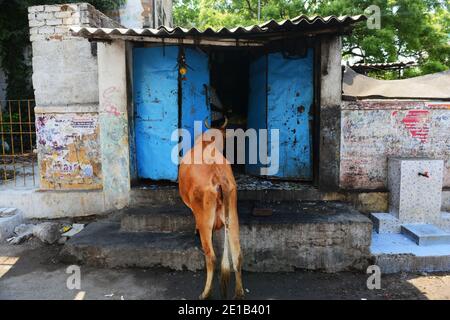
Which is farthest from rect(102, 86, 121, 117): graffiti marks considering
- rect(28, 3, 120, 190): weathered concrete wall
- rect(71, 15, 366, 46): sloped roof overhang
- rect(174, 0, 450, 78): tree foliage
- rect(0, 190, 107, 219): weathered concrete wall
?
rect(174, 0, 450, 78): tree foliage

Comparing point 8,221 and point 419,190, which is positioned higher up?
point 419,190

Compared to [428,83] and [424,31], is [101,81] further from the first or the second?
[424,31]

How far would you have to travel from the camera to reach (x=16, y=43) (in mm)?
12242

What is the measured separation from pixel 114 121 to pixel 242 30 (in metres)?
2.56

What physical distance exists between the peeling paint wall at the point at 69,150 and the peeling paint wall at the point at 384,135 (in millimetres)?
4315

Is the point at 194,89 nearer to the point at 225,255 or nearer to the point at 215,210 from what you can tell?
the point at 215,210

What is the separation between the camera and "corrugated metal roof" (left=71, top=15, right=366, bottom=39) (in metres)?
5.02

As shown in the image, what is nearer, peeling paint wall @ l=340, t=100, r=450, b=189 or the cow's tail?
the cow's tail

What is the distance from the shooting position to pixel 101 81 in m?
6.04

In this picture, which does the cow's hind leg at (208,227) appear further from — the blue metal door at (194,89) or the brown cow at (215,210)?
the blue metal door at (194,89)

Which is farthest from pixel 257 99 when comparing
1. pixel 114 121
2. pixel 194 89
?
pixel 114 121

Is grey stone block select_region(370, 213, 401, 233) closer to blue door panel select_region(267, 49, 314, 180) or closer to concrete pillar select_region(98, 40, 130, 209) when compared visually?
blue door panel select_region(267, 49, 314, 180)

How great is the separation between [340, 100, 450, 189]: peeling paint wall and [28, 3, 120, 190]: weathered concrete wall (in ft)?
14.3

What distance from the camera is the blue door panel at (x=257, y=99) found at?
686 centimetres
